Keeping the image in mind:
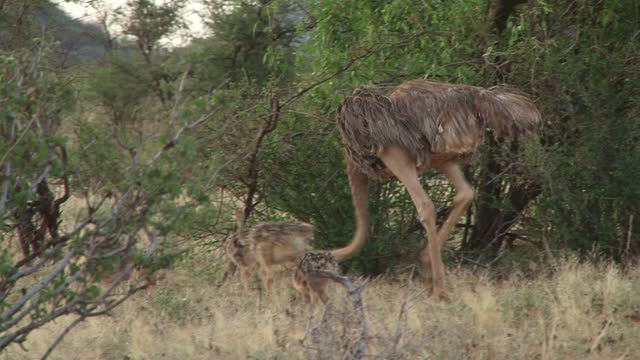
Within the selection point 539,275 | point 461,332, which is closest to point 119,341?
point 461,332

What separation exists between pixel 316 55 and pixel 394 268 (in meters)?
2.37

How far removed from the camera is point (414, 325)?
6.16 meters

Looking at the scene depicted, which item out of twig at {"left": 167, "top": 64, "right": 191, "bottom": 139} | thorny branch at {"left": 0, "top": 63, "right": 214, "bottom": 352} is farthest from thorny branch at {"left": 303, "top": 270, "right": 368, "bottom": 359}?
twig at {"left": 167, "top": 64, "right": 191, "bottom": 139}

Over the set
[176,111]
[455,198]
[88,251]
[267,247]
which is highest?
[176,111]

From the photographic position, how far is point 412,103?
7.06 m

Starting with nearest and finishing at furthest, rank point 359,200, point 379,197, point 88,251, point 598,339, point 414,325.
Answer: point 88,251 → point 598,339 → point 414,325 → point 359,200 → point 379,197

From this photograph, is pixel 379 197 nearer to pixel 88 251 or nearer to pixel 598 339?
pixel 598 339

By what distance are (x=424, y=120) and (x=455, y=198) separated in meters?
0.58

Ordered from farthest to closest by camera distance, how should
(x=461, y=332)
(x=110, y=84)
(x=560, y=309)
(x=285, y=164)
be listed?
1. (x=110, y=84)
2. (x=285, y=164)
3. (x=560, y=309)
4. (x=461, y=332)

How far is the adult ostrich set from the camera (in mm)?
6914

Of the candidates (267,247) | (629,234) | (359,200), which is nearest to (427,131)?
(359,200)

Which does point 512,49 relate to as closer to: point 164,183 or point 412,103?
point 412,103

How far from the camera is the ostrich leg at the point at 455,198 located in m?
6.98

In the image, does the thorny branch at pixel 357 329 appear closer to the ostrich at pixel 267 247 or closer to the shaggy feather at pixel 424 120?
the shaggy feather at pixel 424 120
